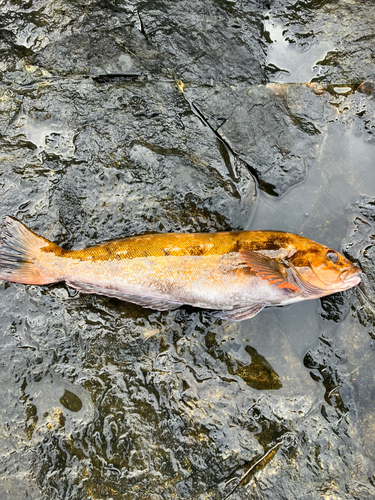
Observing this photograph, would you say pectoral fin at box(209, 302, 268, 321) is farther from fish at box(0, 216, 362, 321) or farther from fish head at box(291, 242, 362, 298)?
fish head at box(291, 242, 362, 298)

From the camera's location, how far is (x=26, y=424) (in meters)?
3.57

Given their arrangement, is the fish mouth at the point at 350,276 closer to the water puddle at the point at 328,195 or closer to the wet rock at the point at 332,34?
the water puddle at the point at 328,195

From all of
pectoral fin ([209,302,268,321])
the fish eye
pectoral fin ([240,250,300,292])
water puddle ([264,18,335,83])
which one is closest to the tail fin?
pectoral fin ([209,302,268,321])

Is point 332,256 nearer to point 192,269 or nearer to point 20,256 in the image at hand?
point 192,269

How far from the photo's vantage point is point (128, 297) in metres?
3.73

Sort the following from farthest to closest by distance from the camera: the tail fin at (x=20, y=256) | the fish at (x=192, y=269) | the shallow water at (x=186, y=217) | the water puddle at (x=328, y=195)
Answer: the water puddle at (x=328, y=195)
the tail fin at (x=20, y=256)
the fish at (x=192, y=269)
the shallow water at (x=186, y=217)

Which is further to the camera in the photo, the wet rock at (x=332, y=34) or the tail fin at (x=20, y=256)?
the wet rock at (x=332, y=34)

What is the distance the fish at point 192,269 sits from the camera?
3.63 metres

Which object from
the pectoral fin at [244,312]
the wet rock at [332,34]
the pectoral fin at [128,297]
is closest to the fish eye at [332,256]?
the pectoral fin at [244,312]

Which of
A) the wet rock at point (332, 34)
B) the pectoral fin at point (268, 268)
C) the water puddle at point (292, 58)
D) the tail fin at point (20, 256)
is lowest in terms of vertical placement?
the tail fin at point (20, 256)

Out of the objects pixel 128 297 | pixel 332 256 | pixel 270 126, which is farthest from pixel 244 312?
pixel 270 126

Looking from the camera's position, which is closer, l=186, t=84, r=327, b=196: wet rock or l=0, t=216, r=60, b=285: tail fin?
l=0, t=216, r=60, b=285: tail fin

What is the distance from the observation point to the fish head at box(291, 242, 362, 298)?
366cm

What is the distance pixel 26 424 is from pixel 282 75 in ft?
15.7
